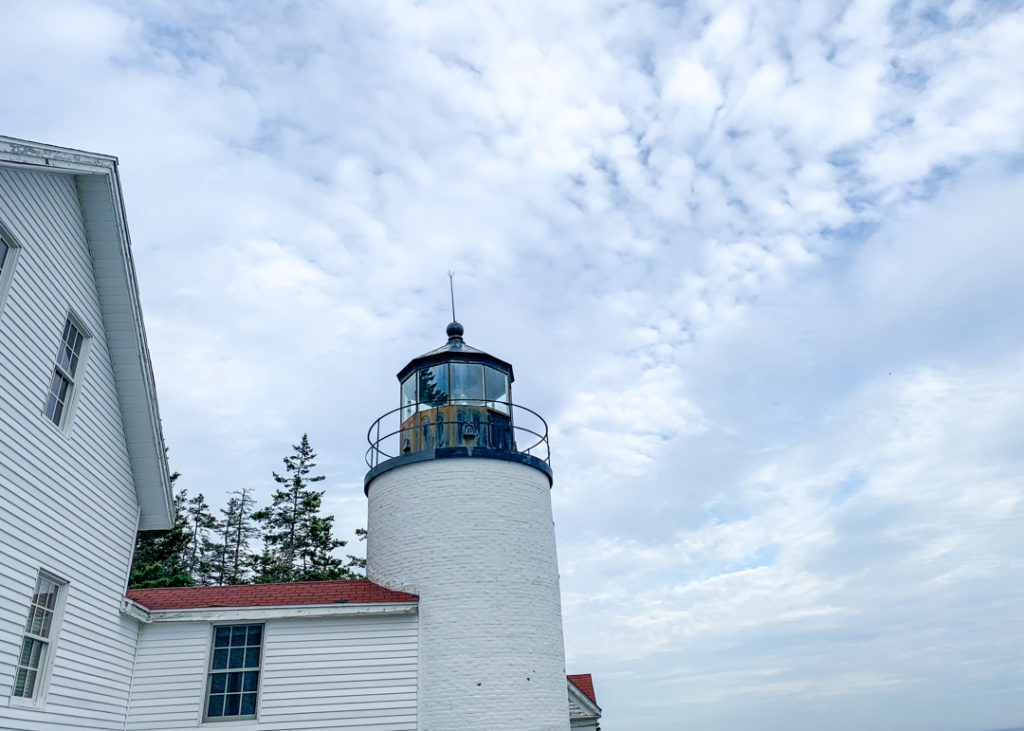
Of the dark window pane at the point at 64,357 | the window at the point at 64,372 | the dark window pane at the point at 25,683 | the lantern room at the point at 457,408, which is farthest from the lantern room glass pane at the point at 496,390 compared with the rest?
the dark window pane at the point at 25,683

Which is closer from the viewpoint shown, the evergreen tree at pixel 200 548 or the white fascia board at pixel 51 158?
the white fascia board at pixel 51 158

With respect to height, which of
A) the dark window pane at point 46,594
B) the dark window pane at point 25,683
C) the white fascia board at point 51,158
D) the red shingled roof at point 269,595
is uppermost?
the white fascia board at point 51,158

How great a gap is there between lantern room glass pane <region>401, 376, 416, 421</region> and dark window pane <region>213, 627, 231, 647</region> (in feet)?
18.6

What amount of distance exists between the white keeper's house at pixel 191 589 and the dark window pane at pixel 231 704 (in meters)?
0.03

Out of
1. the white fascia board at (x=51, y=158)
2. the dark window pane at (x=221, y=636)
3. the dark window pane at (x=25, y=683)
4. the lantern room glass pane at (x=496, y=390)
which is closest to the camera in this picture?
the white fascia board at (x=51, y=158)

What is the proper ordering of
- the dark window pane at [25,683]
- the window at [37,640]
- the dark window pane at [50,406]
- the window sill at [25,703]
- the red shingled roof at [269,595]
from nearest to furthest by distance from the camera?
the window sill at [25,703], the dark window pane at [25,683], the window at [37,640], the dark window pane at [50,406], the red shingled roof at [269,595]

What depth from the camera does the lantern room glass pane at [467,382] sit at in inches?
621

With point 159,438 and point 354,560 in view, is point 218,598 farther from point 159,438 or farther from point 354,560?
point 354,560

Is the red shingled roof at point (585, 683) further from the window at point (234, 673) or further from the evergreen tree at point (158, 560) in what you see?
the evergreen tree at point (158, 560)

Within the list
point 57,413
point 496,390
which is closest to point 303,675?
point 57,413

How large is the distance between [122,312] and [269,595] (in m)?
5.90

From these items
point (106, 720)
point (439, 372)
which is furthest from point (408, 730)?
point (439, 372)

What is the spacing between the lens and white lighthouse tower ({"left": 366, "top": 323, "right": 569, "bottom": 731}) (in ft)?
42.5

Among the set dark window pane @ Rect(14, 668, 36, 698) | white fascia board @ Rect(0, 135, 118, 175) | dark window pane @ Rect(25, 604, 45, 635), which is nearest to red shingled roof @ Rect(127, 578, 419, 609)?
dark window pane @ Rect(25, 604, 45, 635)
